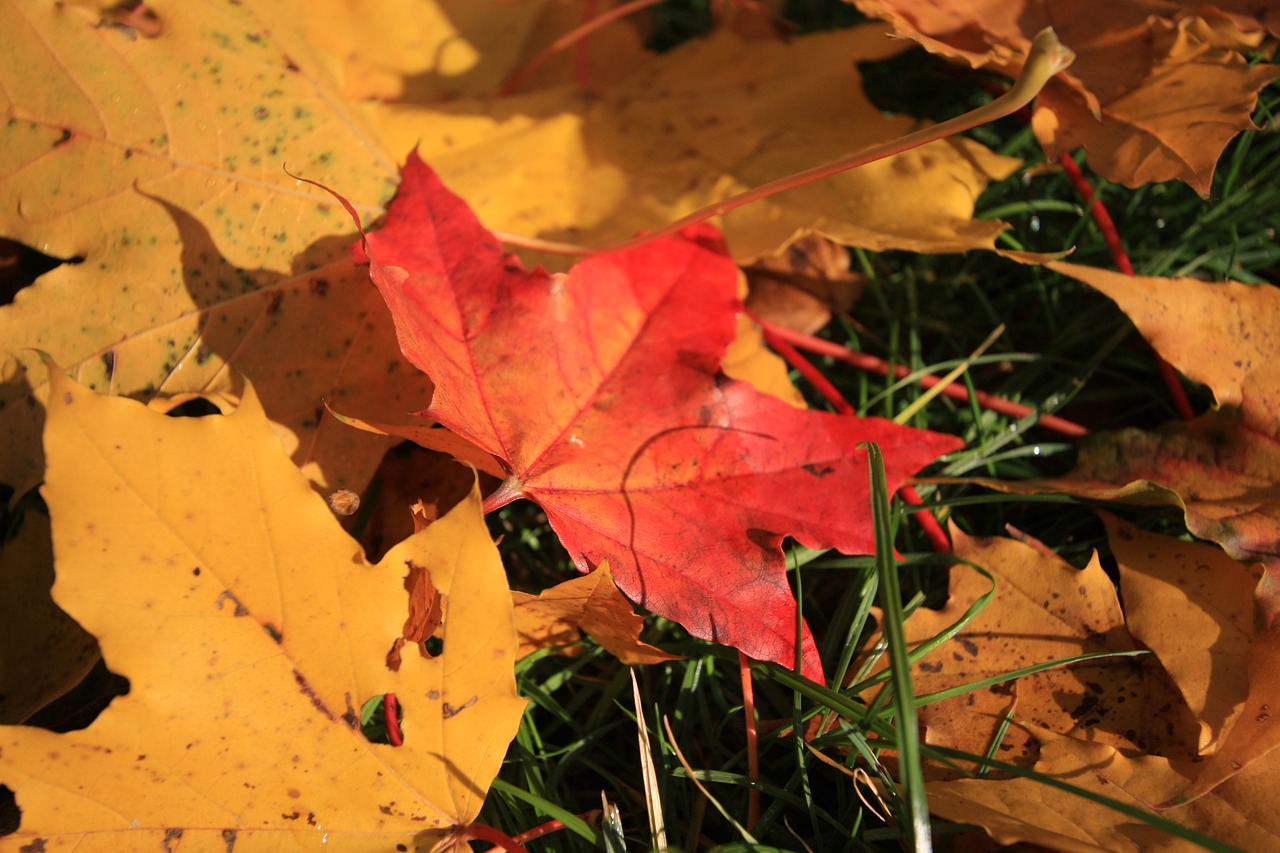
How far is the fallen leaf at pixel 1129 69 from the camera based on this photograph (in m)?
0.87

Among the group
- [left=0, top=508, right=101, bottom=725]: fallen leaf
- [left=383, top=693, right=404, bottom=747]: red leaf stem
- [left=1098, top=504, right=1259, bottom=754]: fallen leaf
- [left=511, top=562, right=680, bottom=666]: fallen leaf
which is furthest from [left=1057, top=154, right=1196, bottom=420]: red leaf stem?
[left=0, top=508, right=101, bottom=725]: fallen leaf

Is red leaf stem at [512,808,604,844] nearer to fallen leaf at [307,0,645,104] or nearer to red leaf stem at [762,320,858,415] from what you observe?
red leaf stem at [762,320,858,415]

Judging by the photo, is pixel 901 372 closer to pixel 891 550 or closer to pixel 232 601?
pixel 891 550

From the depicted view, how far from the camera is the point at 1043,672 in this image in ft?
2.84

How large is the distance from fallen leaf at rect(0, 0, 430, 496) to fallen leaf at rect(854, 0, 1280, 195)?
631 millimetres

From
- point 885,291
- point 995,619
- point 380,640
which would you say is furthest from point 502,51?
point 995,619

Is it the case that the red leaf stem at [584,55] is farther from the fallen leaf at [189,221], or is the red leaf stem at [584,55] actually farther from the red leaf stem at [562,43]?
the fallen leaf at [189,221]

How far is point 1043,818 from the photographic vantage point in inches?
28.2

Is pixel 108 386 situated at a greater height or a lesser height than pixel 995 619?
greater

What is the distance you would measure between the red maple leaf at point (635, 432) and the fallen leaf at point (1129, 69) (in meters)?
0.36

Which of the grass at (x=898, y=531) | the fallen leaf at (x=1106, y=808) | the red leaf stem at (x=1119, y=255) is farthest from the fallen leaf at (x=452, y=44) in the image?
the fallen leaf at (x=1106, y=808)

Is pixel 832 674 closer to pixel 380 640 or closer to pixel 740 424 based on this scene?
pixel 740 424


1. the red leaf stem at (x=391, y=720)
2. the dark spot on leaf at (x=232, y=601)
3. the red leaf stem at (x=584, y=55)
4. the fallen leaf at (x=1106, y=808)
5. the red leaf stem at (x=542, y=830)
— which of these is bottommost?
the red leaf stem at (x=542, y=830)

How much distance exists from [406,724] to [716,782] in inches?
13.2
